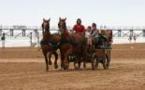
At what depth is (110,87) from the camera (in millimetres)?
18047

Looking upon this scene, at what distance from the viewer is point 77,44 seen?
85.2 ft

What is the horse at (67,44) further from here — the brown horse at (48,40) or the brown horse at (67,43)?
the brown horse at (48,40)

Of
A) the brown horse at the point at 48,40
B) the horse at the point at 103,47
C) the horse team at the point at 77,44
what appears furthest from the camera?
the horse at the point at 103,47

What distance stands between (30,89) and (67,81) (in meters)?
2.54

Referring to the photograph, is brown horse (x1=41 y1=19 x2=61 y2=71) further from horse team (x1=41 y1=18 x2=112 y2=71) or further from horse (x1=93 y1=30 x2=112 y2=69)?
horse (x1=93 y1=30 x2=112 y2=69)

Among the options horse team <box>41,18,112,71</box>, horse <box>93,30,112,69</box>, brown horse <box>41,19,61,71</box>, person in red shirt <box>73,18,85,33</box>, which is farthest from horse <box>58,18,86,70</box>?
horse <box>93,30,112,69</box>

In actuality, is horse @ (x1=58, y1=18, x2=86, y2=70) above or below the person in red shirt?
below

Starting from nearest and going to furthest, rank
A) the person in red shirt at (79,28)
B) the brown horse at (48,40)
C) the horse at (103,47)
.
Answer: the brown horse at (48,40)
the person in red shirt at (79,28)
the horse at (103,47)

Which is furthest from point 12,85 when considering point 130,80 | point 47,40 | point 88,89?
point 47,40

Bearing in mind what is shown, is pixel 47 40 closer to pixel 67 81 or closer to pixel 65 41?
pixel 65 41

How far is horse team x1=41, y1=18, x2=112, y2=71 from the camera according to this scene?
82.4 feet

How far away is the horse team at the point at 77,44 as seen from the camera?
25.1 metres

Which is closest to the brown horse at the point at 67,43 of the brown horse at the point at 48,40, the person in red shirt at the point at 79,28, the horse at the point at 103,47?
the brown horse at the point at 48,40

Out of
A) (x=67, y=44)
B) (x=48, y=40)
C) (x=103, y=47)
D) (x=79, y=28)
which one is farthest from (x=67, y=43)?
(x=103, y=47)
